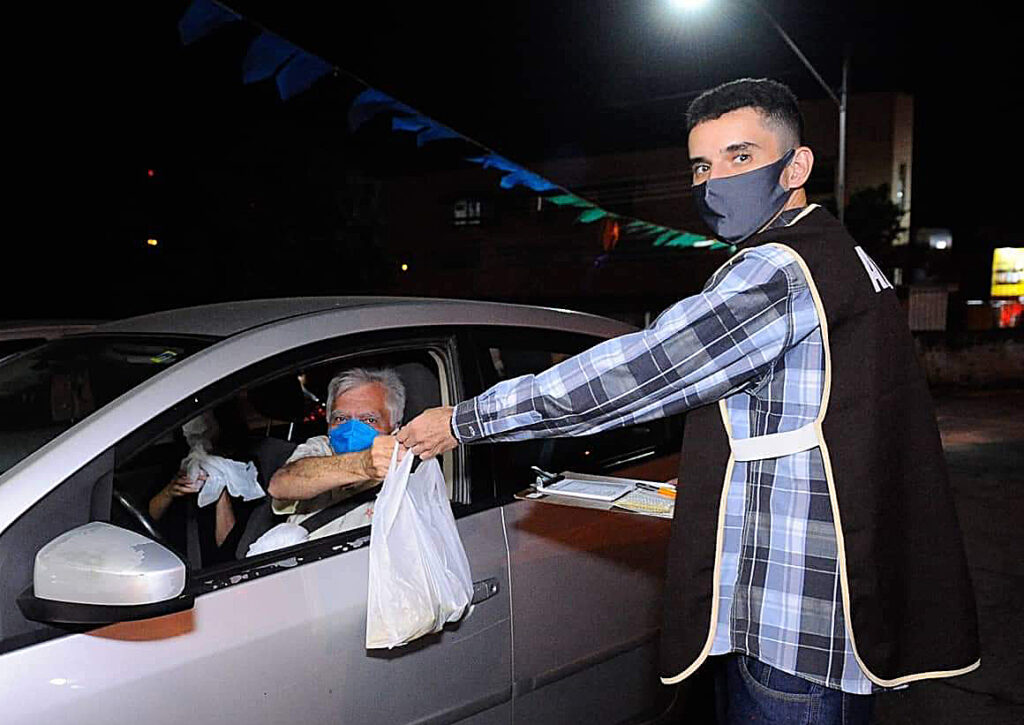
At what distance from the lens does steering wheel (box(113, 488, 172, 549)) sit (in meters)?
2.03

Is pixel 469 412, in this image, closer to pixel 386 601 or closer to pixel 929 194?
pixel 386 601

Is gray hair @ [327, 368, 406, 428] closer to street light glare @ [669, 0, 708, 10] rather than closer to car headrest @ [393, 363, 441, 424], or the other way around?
car headrest @ [393, 363, 441, 424]

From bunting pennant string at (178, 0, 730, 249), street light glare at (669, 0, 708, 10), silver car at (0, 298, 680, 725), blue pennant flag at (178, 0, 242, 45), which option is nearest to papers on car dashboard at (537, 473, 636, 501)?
silver car at (0, 298, 680, 725)

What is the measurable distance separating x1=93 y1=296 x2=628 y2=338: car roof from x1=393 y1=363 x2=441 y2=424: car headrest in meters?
0.22

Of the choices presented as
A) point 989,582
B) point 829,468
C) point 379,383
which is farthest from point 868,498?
point 989,582

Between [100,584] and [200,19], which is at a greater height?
[200,19]

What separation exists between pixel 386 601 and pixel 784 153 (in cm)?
125

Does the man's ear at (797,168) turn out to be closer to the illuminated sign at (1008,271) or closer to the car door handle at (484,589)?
the car door handle at (484,589)

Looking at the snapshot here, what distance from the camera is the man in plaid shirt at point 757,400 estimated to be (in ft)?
5.48

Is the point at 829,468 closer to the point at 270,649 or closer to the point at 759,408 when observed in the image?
the point at 759,408

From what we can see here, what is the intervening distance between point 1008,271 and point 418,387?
1422 inches

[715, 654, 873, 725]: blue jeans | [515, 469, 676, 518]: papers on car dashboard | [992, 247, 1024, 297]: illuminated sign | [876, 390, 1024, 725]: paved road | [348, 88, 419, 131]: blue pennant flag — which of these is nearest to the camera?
[715, 654, 873, 725]: blue jeans

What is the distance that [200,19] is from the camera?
9.89 meters

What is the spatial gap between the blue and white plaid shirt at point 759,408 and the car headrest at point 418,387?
39.4 inches
